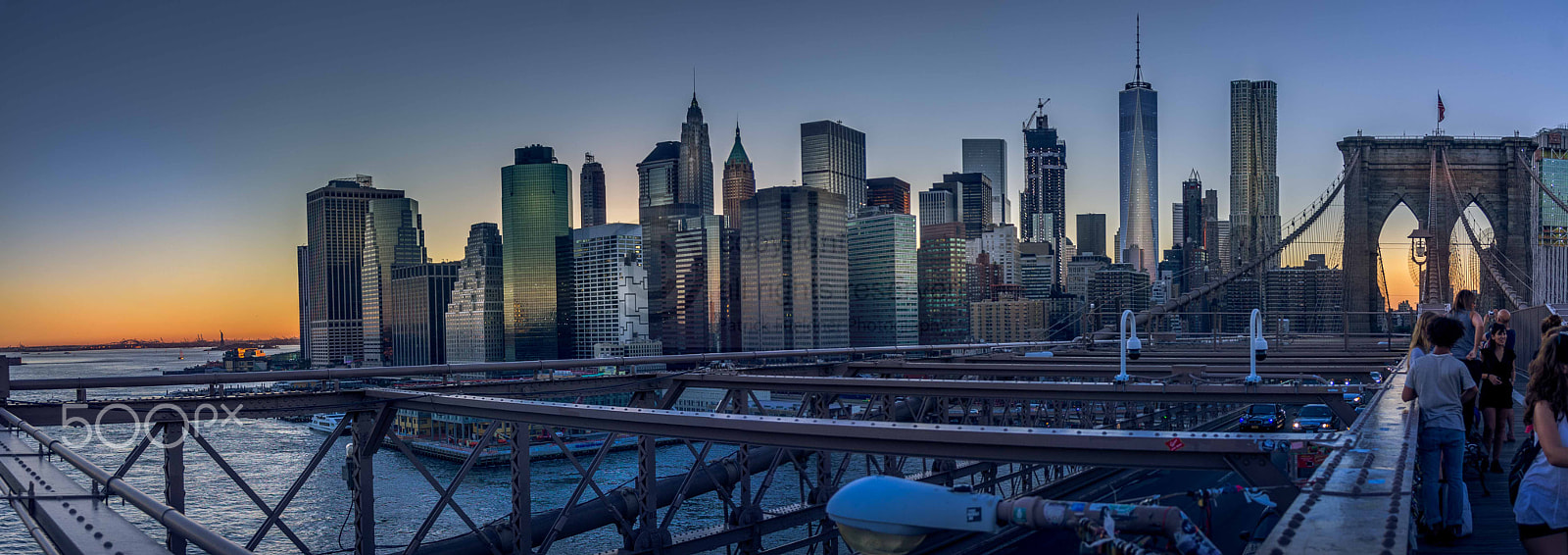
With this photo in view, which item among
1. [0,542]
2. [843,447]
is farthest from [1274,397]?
[0,542]

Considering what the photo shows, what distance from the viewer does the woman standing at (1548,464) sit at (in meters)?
5.35

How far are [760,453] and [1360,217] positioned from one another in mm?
56768

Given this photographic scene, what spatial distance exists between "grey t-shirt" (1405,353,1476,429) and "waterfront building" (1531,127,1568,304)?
41530mm

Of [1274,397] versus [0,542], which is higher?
[1274,397]

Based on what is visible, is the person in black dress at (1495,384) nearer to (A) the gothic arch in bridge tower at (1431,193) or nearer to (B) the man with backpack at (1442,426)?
(B) the man with backpack at (1442,426)

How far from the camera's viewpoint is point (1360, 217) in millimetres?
62375

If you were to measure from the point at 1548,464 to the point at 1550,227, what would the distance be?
64.2 metres

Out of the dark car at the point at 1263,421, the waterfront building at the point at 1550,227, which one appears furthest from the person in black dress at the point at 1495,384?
the waterfront building at the point at 1550,227

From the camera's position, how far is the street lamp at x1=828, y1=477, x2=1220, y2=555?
387 cm

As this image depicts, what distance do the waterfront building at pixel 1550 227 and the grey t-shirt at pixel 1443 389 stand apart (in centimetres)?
4153

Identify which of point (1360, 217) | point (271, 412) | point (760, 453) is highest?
point (1360, 217)

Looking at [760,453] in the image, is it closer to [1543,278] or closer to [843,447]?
[843,447]

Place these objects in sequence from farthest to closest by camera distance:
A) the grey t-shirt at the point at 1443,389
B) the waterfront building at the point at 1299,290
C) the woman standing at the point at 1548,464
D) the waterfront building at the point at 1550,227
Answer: the waterfront building at the point at 1299,290 < the waterfront building at the point at 1550,227 < the grey t-shirt at the point at 1443,389 < the woman standing at the point at 1548,464

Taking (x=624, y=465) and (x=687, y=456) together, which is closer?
(x=624, y=465)
